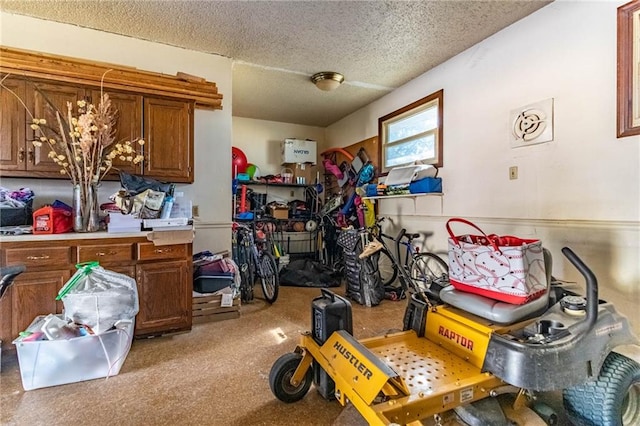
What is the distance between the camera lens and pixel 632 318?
210 centimetres

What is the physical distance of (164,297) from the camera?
2.53 metres

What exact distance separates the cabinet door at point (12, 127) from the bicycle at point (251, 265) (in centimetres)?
199

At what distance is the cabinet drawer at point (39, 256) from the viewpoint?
82.8 inches

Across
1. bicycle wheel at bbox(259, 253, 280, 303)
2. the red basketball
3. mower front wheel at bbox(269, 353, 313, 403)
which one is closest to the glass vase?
bicycle wheel at bbox(259, 253, 280, 303)

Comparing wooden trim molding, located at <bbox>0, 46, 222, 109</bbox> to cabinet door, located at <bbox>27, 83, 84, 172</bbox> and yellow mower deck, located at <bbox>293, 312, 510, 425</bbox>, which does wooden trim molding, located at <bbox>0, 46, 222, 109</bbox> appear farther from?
yellow mower deck, located at <bbox>293, 312, 510, 425</bbox>

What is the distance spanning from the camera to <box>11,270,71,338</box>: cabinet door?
2.12 metres

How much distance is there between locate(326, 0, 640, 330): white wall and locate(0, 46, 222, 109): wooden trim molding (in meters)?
2.61

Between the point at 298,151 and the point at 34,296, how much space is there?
161 inches

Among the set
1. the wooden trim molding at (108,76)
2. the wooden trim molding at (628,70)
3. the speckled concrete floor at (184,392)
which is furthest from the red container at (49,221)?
the wooden trim molding at (628,70)

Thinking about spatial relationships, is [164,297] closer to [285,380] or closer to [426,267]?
[285,380]

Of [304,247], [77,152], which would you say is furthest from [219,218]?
[304,247]

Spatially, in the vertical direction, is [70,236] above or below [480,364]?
above

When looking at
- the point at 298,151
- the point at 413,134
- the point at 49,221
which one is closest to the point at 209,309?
the point at 49,221

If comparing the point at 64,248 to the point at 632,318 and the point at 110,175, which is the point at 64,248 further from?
the point at 632,318
